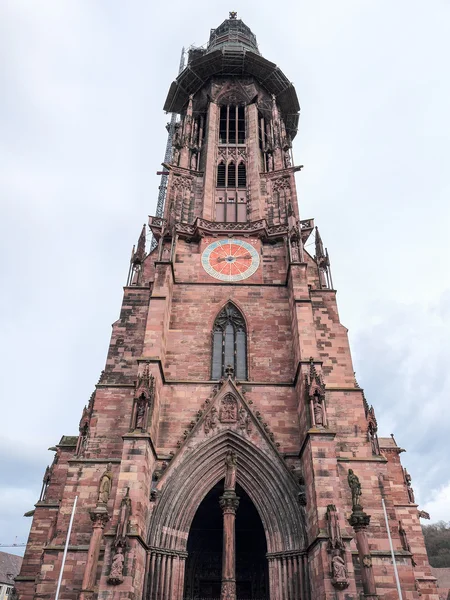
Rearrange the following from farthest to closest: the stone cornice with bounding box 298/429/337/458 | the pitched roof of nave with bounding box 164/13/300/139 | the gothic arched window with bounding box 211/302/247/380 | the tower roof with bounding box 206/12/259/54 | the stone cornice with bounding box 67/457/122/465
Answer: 1. the tower roof with bounding box 206/12/259/54
2. the pitched roof of nave with bounding box 164/13/300/139
3. the gothic arched window with bounding box 211/302/247/380
4. the stone cornice with bounding box 67/457/122/465
5. the stone cornice with bounding box 298/429/337/458

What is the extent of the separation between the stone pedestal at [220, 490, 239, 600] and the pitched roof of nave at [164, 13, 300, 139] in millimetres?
A: 23409

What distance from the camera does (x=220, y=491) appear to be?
16031 millimetres

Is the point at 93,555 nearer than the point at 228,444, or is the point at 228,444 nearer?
the point at 93,555

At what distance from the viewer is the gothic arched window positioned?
57.3 ft

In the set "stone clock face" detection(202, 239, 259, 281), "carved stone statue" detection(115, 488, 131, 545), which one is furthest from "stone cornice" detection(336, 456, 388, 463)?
"stone clock face" detection(202, 239, 259, 281)

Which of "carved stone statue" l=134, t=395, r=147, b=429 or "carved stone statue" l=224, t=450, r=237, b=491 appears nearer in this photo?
"carved stone statue" l=134, t=395, r=147, b=429

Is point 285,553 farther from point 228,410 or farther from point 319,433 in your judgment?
point 228,410

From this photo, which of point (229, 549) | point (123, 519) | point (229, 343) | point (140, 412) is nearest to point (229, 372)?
point (229, 343)

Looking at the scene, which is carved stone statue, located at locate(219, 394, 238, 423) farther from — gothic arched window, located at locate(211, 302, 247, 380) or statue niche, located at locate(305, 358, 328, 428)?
statue niche, located at locate(305, 358, 328, 428)

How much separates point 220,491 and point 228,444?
75.9 inches

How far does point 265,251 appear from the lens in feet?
67.9

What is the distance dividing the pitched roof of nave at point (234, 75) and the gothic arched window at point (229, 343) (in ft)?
54.0

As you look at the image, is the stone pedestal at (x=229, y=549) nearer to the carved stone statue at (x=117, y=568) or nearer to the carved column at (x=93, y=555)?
the carved stone statue at (x=117, y=568)

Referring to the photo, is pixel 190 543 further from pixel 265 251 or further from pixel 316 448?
pixel 265 251
